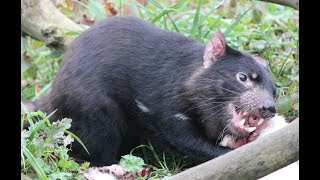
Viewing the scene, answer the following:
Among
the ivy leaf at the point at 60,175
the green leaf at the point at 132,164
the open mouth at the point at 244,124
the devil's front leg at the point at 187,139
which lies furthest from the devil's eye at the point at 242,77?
the ivy leaf at the point at 60,175

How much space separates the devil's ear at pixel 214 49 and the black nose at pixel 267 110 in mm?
476

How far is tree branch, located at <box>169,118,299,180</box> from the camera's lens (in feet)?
9.54

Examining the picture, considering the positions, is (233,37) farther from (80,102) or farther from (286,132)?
(286,132)

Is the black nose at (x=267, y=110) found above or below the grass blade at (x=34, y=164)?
below

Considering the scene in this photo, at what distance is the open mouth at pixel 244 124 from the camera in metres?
4.25

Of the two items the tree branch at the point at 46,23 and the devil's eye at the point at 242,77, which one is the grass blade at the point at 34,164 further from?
the tree branch at the point at 46,23

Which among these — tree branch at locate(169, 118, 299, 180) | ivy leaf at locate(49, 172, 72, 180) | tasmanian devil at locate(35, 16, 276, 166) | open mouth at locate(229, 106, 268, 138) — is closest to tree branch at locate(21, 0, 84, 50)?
tasmanian devil at locate(35, 16, 276, 166)

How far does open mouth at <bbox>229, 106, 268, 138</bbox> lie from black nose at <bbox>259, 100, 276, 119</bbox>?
0.34 ft

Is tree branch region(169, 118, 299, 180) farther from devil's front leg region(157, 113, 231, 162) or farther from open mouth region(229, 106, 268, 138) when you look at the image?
devil's front leg region(157, 113, 231, 162)

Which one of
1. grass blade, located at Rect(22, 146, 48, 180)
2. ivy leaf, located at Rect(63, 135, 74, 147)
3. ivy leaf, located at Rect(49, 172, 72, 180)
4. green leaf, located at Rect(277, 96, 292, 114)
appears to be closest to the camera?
grass blade, located at Rect(22, 146, 48, 180)

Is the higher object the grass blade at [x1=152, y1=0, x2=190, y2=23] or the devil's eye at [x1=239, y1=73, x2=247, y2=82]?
the grass blade at [x1=152, y1=0, x2=190, y2=23]

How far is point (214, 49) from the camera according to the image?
438 cm
